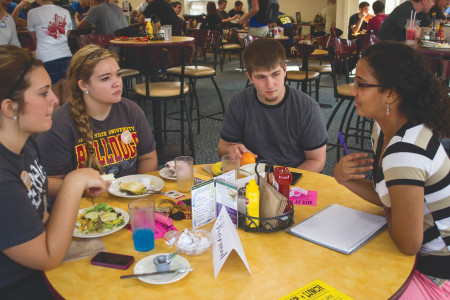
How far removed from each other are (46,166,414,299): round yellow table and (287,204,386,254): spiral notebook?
0.02 meters

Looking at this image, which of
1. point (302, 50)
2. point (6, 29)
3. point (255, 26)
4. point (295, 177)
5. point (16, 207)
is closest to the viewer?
point (16, 207)

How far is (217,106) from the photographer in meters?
6.14

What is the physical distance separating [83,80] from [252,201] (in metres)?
1.17

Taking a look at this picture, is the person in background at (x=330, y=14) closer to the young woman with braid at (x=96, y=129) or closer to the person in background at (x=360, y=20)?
the person in background at (x=360, y=20)

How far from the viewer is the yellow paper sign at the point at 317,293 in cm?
99

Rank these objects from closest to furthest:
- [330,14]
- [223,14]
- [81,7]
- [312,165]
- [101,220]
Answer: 1. [101,220]
2. [312,165]
3. [81,7]
4. [330,14]
5. [223,14]

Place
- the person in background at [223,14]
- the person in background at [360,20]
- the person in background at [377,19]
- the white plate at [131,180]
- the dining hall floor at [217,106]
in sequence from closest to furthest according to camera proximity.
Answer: the white plate at [131,180], the dining hall floor at [217,106], the person in background at [377,19], the person in background at [360,20], the person in background at [223,14]

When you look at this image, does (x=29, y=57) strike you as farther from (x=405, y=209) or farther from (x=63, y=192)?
(x=405, y=209)

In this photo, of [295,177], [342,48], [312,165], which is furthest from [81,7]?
[295,177]

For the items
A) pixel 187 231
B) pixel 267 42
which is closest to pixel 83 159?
pixel 187 231

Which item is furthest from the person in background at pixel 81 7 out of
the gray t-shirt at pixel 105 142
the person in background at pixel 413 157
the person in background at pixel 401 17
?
the person in background at pixel 413 157

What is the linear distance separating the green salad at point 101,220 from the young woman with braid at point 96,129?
17.4 inches

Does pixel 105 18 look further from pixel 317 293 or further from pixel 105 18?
pixel 317 293

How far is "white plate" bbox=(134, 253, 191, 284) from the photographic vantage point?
1.07 metres
